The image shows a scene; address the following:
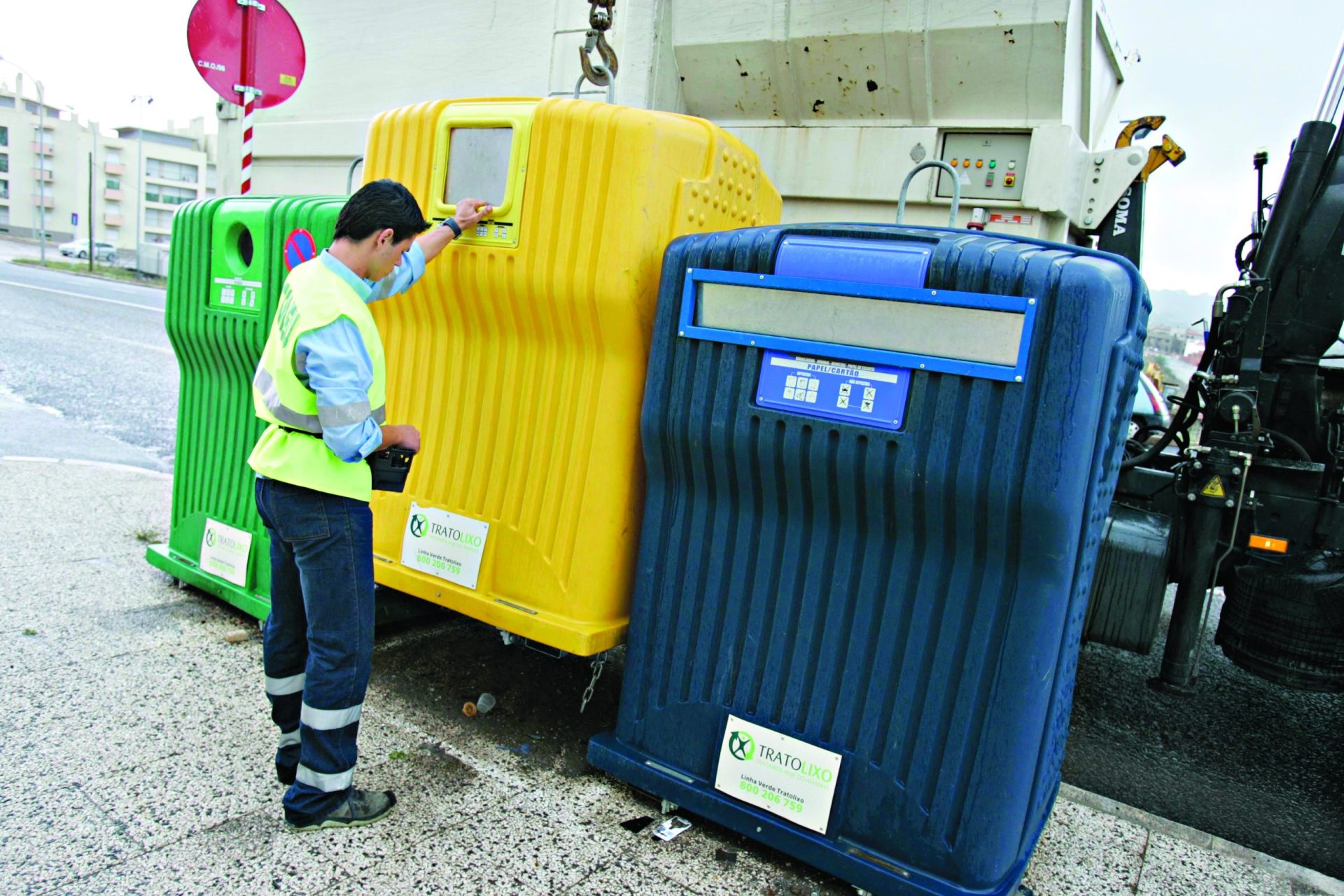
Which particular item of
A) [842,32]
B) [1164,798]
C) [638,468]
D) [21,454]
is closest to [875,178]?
[842,32]

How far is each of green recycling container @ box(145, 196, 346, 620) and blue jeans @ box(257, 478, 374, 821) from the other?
3.69 ft

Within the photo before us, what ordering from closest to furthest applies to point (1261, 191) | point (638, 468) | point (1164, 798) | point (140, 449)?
point (638, 468), point (1164, 798), point (1261, 191), point (140, 449)

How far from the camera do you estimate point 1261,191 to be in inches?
146

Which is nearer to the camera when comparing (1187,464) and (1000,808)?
(1000,808)

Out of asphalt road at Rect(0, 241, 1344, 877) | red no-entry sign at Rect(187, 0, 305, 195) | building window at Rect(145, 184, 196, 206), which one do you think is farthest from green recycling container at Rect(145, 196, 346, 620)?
building window at Rect(145, 184, 196, 206)

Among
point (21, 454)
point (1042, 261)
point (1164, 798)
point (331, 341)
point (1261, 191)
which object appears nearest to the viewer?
point (1042, 261)

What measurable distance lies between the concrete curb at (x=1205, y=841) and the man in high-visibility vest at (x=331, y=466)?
207 cm

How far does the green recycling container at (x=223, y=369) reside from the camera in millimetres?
3299

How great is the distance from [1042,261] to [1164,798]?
7.27 feet

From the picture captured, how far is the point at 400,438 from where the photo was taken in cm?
234

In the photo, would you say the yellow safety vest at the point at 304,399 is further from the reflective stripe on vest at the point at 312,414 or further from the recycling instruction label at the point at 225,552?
the recycling instruction label at the point at 225,552

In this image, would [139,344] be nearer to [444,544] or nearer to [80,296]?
[80,296]

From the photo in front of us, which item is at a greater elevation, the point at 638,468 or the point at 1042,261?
the point at 1042,261

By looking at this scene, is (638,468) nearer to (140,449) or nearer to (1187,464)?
(1187,464)
